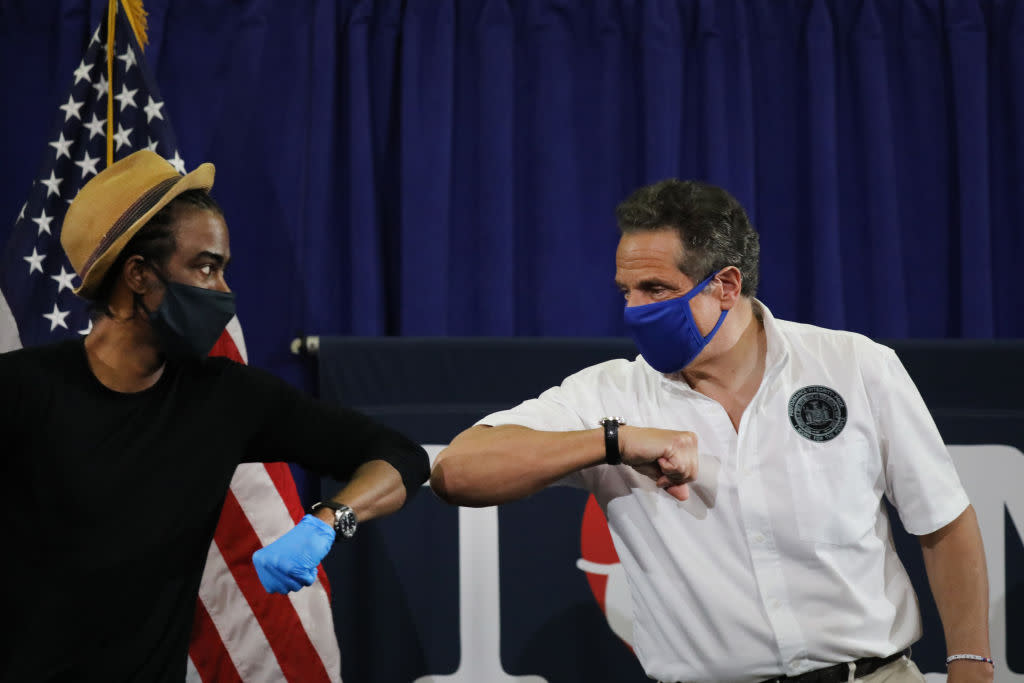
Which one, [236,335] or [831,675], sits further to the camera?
[236,335]

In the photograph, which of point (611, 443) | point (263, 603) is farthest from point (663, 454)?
point (263, 603)

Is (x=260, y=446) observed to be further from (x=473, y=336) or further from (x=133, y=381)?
(x=473, y=336)

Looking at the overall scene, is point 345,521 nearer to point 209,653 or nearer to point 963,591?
point 963,591

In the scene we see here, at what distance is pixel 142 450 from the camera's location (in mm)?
1772

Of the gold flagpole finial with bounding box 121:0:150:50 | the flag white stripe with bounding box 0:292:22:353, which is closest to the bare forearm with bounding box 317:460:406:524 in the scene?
the flag white stripe with bounding box 0:292:22:353

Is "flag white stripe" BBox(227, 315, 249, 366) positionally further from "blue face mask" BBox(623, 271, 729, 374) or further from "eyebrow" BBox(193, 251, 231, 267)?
"blue face mask" BBox(623, 271, 729, 374)

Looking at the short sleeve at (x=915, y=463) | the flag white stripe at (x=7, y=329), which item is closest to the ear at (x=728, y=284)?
the short sleeve at (x=915, y=463)

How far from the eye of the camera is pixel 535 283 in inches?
134

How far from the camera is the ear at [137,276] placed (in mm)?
1848

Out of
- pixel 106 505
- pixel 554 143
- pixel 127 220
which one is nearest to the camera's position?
pixel 106 505

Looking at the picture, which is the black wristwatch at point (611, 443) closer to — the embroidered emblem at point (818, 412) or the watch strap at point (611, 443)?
the watch strap at point (611, 443)

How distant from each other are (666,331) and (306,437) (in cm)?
76

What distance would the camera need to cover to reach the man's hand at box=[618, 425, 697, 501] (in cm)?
175

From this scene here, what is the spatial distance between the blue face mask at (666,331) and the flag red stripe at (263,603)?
1403 mm
